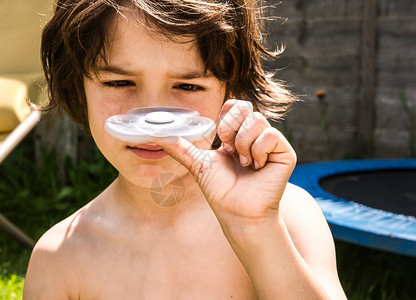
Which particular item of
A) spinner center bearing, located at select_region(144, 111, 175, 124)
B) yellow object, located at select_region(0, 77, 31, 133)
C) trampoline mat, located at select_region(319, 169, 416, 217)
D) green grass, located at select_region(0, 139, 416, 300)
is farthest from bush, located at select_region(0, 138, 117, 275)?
spinner center bearing, located at select_region(144, 111, 175, 124)

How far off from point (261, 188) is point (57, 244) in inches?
29.2

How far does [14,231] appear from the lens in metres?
2.63

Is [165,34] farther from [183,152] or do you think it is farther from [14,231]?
[14,231]

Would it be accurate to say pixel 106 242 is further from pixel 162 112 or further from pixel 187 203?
pixel 162 112

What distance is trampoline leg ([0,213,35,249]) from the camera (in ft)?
8.45

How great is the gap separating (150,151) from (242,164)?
296 mm

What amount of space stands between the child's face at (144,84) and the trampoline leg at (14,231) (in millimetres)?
1366

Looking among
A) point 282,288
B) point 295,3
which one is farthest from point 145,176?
point 295,3

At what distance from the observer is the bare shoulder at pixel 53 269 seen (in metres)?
→ 1.53

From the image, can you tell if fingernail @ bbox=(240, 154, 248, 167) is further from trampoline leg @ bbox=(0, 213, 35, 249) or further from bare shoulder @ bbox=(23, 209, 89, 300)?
trampoline leg @ bbox=(0, 213, 35, 249)

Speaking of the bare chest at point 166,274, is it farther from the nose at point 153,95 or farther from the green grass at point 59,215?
the green grass at point 59,215

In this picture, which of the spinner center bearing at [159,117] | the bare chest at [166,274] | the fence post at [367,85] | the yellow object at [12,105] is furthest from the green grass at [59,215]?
the spinner center bearing at [159,117]

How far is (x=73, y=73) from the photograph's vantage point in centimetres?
157

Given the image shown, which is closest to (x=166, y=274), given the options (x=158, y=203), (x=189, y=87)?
(x=158, y=203)
